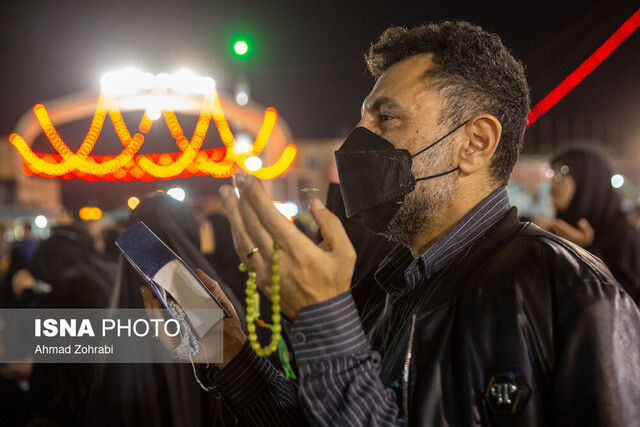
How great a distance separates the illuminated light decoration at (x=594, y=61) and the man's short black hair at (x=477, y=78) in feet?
6.43

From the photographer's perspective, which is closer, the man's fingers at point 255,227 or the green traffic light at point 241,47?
the man's fingers at point 255,227

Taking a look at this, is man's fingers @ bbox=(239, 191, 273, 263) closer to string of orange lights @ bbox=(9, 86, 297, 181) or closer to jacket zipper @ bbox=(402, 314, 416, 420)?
jacket zipper @ bbox=(402, 314, 416, 420)

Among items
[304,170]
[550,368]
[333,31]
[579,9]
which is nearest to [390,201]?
[550,368]

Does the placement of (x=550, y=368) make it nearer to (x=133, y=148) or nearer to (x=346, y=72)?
(x=346, y=72)

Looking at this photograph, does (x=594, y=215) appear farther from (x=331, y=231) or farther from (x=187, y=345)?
(x=331, y=231)

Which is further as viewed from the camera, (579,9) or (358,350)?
(579,9)

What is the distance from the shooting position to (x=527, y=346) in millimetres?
1151

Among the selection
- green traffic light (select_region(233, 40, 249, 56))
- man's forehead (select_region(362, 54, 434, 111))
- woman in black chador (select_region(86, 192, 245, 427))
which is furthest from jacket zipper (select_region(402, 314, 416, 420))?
green traffic light (select_region(233, 40, 249, 56))

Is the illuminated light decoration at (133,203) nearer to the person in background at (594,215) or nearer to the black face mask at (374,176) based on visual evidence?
the black face mask at (374,176)

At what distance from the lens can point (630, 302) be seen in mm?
1172

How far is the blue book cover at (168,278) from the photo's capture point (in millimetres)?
1615

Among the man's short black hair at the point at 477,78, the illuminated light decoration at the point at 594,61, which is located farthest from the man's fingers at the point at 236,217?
the illuminated light decoration at the point at 594,61

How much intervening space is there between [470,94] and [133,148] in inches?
444

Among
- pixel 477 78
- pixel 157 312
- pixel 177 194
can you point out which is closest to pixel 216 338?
pixel 157 312
